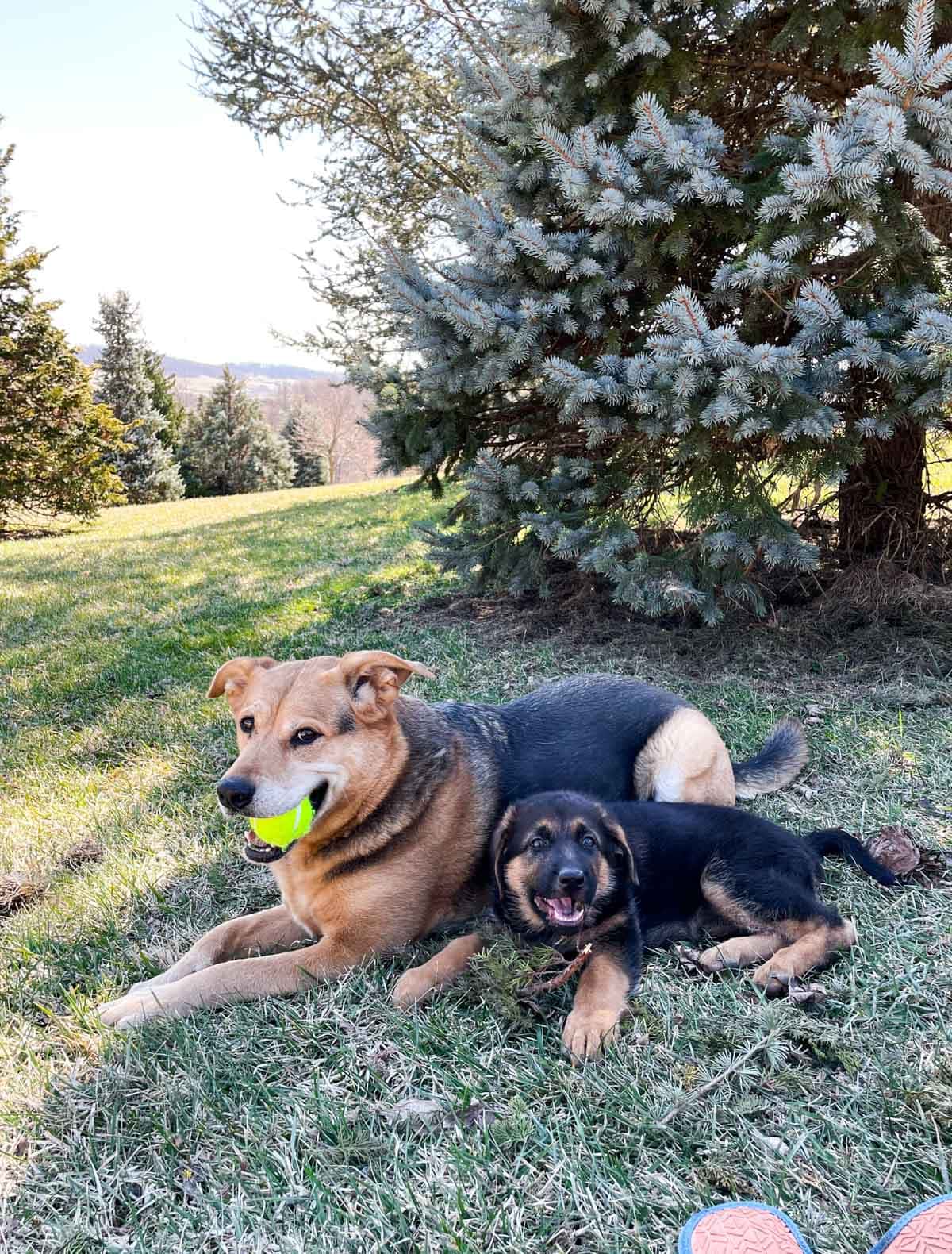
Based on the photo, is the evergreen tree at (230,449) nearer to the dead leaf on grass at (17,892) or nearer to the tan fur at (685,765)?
the dead leaf on grass at (17,892)

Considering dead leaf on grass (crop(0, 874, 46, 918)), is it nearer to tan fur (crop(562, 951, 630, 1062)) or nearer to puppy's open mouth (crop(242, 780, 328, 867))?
puppy's open mouth (crop(242, 780, 328, 867))

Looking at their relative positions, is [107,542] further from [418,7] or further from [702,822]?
[702,822]

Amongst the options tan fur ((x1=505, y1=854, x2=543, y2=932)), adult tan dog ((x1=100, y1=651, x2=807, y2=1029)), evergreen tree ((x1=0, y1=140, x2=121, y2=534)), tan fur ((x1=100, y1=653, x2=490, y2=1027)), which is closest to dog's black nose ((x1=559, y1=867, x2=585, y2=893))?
tan fur ((x1=505, y1=854, x2=543, y2=932))

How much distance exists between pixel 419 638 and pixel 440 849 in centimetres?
363

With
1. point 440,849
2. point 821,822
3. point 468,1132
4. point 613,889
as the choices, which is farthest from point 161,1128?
point 821,822

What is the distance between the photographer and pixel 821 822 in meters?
3.61

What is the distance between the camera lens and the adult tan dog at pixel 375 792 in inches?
105

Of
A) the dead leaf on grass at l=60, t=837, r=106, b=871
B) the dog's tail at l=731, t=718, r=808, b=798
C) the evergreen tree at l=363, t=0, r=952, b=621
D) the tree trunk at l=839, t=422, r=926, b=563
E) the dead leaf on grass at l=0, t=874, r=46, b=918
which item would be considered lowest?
the dead leaf on grass at l=0, t=874, r=46, b=918

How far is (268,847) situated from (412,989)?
0.68 metres

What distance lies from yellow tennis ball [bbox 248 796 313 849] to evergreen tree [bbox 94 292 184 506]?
34172mm

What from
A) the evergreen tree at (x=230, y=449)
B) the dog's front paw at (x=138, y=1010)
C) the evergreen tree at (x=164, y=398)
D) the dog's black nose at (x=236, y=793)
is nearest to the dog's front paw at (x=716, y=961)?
the dog's black nose at (x=236, y=793)

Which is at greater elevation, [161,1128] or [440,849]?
[440,849]

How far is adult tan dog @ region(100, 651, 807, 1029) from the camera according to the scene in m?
2.67

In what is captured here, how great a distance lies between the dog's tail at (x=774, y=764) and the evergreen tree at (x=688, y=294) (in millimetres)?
1263
